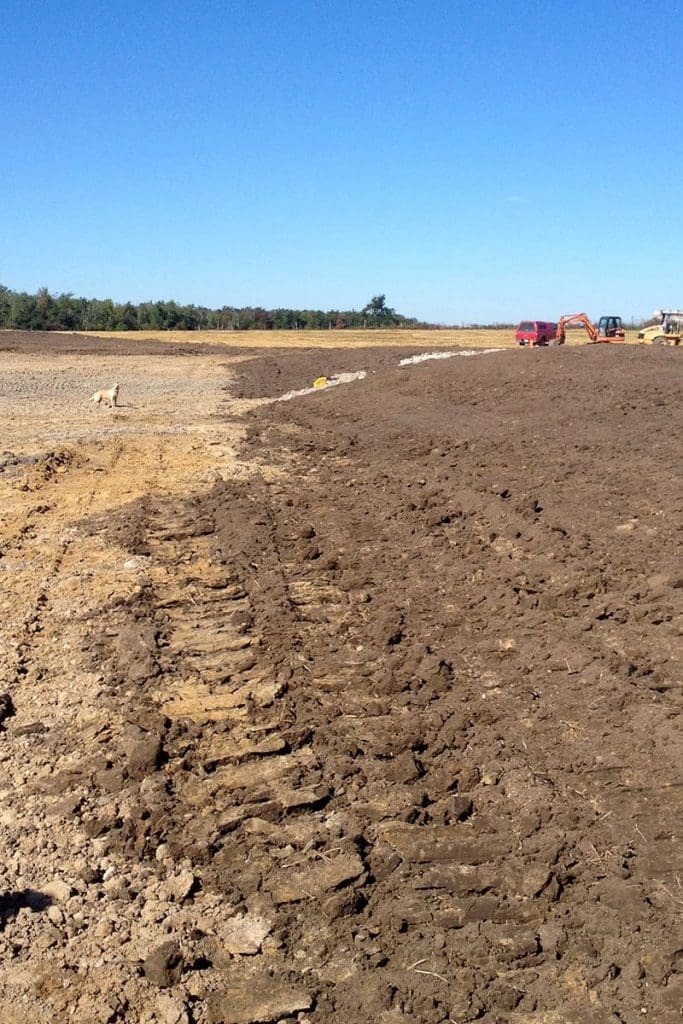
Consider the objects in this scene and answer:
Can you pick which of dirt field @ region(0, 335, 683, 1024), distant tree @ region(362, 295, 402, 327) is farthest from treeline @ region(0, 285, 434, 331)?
dirt field @ region(0, 335, 683, 1024)

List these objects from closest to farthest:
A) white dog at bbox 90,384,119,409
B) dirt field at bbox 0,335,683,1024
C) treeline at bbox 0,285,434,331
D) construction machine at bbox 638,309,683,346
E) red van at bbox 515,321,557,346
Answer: dirt field at bbox 0,335,683,1024 < white dog at bbox 90,384,119,409 < construction machine at bbox 638,309,683,346 < red van at bbox 515,321,557,346 < treeline at bbox 0,285,434,331

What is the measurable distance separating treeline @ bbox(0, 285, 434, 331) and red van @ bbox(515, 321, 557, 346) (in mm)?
35590

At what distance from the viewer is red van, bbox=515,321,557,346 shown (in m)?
44.4

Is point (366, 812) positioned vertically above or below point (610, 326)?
below

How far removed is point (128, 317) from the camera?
2844 inches

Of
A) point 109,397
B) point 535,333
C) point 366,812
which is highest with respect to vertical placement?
point 535,333

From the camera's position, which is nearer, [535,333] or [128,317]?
[535,333]

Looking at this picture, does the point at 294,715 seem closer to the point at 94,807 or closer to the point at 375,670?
the point at 375,670

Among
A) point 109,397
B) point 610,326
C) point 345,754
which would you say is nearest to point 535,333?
point 610,326

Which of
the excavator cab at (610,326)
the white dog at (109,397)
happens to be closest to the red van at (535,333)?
the excavator cab at (610,326)

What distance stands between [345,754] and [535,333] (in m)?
42.5

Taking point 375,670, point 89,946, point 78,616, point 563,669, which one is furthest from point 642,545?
point 89,946

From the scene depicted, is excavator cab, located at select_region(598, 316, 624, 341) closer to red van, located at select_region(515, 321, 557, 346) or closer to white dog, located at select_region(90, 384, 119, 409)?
red van, located at select_region(515, 321, 557, 346)

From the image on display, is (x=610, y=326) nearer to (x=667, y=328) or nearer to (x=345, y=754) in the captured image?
(x=667, y=328)
